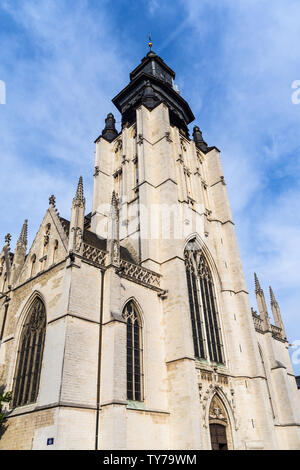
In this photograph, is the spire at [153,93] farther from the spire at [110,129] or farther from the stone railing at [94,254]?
the stone railing at [94,254]

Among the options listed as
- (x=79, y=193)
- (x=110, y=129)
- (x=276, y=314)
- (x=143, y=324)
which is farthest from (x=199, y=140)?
(x=143, y=324)

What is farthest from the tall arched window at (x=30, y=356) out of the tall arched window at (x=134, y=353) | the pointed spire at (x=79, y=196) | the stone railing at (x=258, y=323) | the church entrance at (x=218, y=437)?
the stone railing at (x=258, y=323)

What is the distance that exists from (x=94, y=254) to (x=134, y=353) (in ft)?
14.2

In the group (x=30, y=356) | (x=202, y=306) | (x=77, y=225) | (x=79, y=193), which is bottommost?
(x=30, y=356)

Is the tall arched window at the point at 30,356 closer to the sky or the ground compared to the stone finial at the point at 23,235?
closer to the ground

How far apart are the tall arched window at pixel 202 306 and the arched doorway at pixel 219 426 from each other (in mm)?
2086

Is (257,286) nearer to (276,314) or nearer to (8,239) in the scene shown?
(276,314)

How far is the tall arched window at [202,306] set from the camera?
57.1 ft

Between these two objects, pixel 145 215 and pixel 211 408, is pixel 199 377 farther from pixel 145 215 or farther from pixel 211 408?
pixel 145 215

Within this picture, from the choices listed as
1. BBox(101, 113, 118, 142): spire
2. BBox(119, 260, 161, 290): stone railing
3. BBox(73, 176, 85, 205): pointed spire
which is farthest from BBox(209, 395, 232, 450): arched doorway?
BBox(101, 113, 118, 142): spire

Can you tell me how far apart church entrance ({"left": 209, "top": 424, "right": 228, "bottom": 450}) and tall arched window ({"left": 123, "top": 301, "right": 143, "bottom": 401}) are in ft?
→ 12.7

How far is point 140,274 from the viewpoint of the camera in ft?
53.9

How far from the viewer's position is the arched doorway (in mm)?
15148

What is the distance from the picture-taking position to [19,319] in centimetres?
1516
